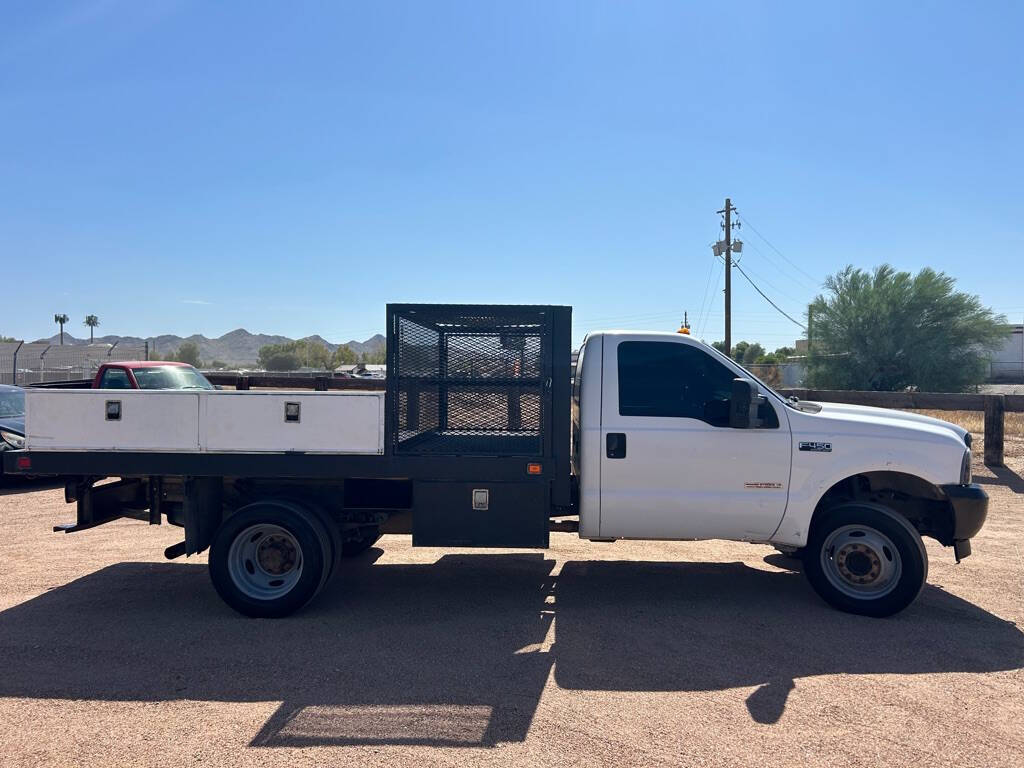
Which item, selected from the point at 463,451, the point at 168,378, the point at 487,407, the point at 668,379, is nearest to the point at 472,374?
the point at 487,407

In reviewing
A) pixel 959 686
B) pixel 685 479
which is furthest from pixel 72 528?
pixel 959 686

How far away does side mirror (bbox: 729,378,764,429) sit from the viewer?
18.2 feet

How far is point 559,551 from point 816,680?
3.47 metres

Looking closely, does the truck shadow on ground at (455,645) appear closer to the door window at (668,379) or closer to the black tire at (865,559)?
the black tire at (865,559)

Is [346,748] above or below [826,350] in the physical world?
below

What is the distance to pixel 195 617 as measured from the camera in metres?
5.80

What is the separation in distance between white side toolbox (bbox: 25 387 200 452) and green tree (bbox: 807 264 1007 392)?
95.4ft

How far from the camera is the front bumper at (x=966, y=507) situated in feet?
18.8

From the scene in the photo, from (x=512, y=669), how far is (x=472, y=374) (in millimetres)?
2137

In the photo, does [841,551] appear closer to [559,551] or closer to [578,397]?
[578,397]

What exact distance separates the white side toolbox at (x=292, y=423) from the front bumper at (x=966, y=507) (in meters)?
4.25

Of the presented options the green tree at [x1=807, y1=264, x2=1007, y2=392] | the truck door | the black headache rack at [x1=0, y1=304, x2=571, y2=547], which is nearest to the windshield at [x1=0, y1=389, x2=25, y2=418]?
the black headache rack at [x1=0, y1=304, x2=571, y2=547]

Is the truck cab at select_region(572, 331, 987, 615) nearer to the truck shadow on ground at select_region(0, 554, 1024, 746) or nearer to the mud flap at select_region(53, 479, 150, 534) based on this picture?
the truck shadow on ground at select_region(0, 554, 1024, 746)

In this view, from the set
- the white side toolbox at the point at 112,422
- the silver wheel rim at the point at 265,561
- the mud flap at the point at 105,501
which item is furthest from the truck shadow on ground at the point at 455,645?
the white side toolbox at the point at 112,422
